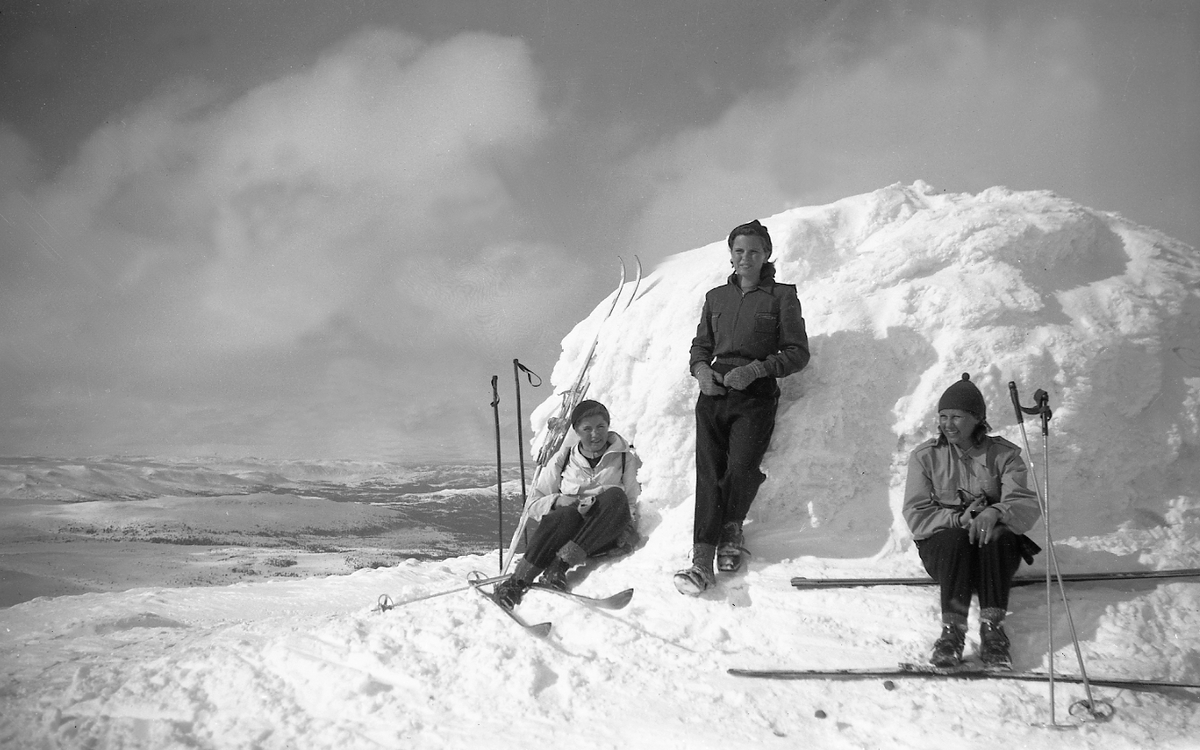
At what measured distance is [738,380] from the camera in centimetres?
312

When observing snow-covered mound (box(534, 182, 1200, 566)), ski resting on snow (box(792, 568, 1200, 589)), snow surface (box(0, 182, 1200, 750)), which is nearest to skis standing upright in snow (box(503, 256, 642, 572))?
snow surface (box(0, 182, 1200, 750))

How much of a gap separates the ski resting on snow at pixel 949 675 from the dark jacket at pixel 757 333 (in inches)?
52.7

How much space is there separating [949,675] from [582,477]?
1783 mm

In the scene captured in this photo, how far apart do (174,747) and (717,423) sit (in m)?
2.41

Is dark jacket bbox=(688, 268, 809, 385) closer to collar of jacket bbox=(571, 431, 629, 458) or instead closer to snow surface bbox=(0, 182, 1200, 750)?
snow surface bbox=(0, 182, 1200, 750)

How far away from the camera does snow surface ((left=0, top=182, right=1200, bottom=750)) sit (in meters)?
2.07

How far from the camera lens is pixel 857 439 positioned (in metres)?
3.28

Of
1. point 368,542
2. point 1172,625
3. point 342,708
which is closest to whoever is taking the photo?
point 342,708

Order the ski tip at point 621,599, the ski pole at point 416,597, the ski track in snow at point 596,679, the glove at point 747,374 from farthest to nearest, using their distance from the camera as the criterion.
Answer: the glove at point 747,374, the ski pole at point 416,597, the ski tip at point 621,599, the ski track in snow at point 596,679

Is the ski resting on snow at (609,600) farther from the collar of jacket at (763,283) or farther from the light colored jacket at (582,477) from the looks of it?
the collar of jacket at (763,283)

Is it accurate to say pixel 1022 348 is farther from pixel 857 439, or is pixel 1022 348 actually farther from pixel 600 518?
pixel 600 518

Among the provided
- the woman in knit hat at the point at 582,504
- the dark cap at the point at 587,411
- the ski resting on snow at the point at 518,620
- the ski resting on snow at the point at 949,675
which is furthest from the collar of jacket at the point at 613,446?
the ski resting on snow at the point at 949,675

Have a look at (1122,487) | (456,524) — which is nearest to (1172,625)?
(1122,487)

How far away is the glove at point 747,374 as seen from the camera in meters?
3.10
